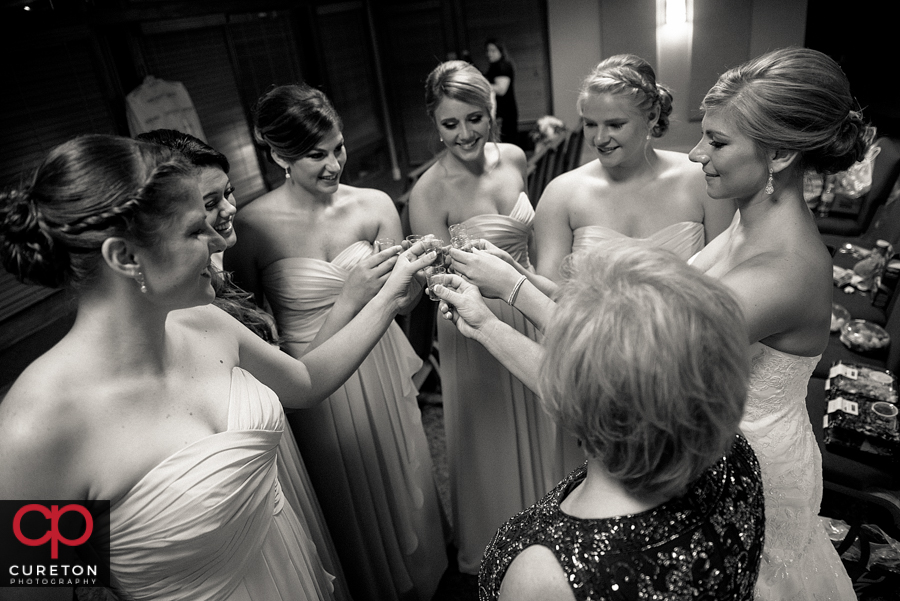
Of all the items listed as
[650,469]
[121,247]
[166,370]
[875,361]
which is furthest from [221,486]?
[875,361]

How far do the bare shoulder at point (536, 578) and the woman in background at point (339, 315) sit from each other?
43.4 inches

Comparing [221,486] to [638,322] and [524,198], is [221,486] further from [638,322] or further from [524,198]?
[524,198]

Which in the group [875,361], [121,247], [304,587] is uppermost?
[121,247]

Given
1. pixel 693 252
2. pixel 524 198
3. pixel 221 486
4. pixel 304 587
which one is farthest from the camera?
pixel 524 198

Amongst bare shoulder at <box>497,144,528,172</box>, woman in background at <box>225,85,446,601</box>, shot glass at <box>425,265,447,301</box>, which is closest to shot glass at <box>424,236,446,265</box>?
shot glass at <box>425,265,447,301</box>

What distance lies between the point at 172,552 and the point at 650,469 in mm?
902

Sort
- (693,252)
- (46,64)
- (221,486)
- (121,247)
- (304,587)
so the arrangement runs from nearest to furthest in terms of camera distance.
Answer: (121,247) → (221,486) → (304,587) → (693,252) → (46,64)

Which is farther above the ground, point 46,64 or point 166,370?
point 46,64

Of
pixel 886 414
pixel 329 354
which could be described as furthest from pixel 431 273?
pixel 886 414

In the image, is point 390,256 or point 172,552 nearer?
point 172,552

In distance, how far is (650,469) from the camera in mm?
856

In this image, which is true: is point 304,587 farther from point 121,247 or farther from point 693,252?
point 693,252

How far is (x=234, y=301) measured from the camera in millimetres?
1746

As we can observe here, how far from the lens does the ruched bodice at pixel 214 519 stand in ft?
3.71
